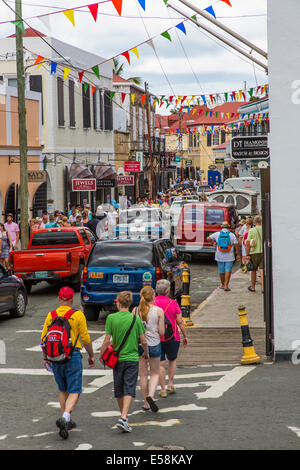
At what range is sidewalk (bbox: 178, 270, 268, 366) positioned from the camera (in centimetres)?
1210

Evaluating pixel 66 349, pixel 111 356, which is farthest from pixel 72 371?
pixel 111 356

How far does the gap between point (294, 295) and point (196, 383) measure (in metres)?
2.02

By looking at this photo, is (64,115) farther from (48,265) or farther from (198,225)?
(48,265)

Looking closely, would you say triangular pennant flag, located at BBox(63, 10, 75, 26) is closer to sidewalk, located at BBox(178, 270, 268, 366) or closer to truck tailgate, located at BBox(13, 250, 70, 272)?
sidewalk, located at BBox(178, 270, 268, 366)

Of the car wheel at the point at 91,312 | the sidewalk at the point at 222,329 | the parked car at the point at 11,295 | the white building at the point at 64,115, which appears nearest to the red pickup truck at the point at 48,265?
the parked car at the point at 11,295

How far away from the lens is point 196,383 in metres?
10.4

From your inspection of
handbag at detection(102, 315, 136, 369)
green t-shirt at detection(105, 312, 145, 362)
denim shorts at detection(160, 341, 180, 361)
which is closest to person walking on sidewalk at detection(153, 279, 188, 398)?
denim shorts at detection(160, 341, 180, 361)

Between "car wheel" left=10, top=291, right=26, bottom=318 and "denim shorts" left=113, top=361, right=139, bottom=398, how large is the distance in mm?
8292

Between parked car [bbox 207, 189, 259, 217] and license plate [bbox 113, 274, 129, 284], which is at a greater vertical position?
parked car [bbox 207, 189, 259, 217]

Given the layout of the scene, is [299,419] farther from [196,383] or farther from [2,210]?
[2,210]

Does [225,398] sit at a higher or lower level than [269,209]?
lower

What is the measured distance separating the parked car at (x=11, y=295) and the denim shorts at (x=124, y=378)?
25.2 feet

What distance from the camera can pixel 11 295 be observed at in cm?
1596
